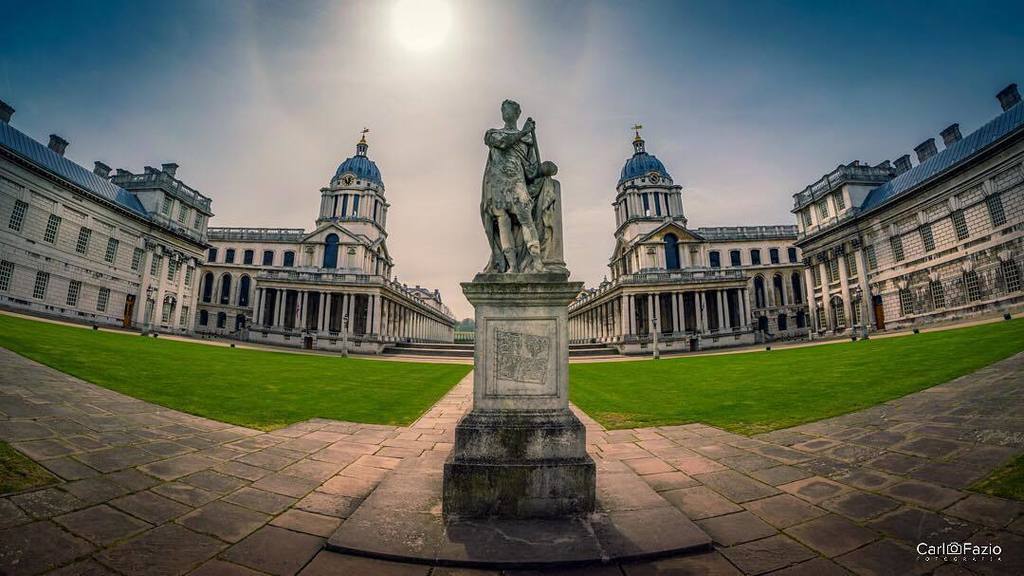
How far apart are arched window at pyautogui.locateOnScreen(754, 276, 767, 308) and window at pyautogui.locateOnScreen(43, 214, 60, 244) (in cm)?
7718

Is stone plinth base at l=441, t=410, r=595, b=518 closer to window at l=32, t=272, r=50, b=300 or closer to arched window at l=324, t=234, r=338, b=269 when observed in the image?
window at l=32, t=272, r=50, b=300

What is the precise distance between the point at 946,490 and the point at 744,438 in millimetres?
2666

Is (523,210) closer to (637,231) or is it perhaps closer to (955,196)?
(955,196)

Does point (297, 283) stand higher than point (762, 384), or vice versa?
point (297, 283)

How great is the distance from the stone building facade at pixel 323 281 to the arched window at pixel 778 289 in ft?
177

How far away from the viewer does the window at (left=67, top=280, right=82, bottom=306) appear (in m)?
31.5

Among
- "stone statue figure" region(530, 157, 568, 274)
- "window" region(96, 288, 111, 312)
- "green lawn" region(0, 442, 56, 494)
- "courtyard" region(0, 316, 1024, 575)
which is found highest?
"window" region(96, 288, 111, 312)

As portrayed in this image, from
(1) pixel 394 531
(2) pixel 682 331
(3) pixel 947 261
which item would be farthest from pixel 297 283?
(3) pixel 947 261

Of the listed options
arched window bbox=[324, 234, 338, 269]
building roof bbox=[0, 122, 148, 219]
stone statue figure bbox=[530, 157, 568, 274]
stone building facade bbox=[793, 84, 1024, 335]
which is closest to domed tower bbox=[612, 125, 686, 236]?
stone building facade bbox=[793, 84, 1024, 335]

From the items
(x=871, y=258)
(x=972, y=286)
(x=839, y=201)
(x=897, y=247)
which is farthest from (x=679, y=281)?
(x=972, y=286)

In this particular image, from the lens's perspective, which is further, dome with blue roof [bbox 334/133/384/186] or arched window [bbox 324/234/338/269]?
dome with blue roof [bbox 334/133/384/186]

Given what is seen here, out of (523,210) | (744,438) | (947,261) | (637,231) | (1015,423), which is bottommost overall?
(744,438)

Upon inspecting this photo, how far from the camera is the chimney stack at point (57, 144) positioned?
3544 cm

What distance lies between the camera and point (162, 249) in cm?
3997
